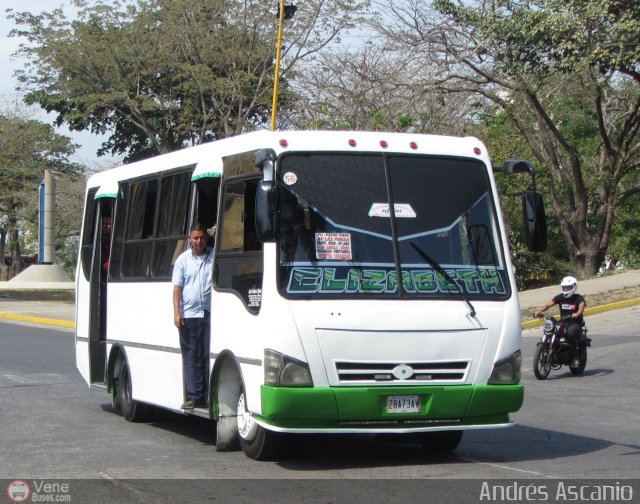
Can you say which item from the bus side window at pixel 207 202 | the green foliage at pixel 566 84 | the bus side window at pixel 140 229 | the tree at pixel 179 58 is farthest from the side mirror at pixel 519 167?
the tree at pixel 179 58

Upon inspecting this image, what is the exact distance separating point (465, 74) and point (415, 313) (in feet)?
76.8

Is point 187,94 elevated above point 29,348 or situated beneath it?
elevated above

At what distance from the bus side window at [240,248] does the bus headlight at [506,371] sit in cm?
197

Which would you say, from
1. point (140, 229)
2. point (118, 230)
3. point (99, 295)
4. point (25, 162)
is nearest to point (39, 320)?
point (99, 295)

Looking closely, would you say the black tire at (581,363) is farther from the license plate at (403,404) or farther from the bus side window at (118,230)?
the license plate at (403,404)

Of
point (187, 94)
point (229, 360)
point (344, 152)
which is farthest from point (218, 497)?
point (187, 94)

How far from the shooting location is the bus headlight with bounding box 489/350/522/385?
862 centimetres

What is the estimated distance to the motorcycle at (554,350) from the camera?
16484mm

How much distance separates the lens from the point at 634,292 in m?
26.6

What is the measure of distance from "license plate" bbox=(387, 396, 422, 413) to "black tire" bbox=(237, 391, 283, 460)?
0.96 metres

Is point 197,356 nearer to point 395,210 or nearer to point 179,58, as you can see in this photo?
point 395,210

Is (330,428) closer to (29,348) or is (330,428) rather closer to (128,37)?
(29,348)

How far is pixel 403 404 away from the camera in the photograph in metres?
8.31

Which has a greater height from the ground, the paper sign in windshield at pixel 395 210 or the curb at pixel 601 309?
the paper sign in windshield at pixel 395 210
